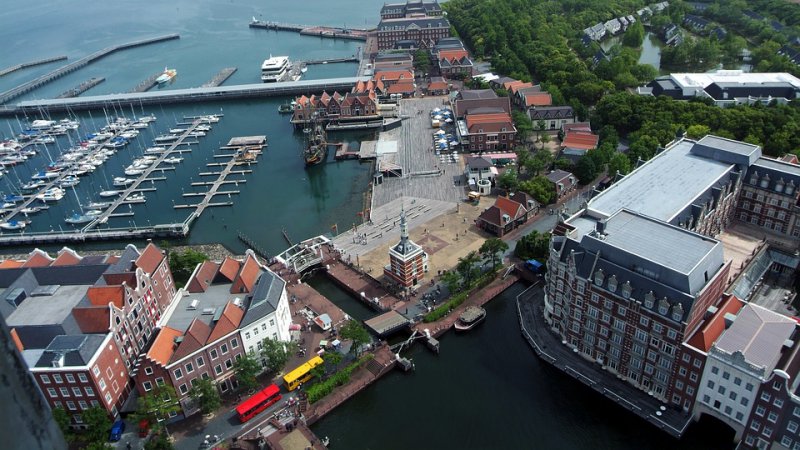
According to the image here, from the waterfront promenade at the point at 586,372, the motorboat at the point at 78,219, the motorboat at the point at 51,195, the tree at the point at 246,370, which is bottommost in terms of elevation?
the waterfront promenade at the point at 586,372

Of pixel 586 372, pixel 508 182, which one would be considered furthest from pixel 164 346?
pixel 508 182

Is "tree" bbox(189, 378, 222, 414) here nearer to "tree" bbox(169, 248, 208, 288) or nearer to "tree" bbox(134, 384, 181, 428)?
"tree" bbox(134, 384, 181, 428)

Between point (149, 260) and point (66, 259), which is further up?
point (66, 259)

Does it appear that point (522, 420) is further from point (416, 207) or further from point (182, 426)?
point (416, 207)

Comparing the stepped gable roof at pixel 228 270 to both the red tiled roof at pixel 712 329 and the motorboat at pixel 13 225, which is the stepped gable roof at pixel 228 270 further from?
the motorboat at pixel 13 225

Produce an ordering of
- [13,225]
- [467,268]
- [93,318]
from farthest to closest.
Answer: [13,225] → [467,268] → [93,318]

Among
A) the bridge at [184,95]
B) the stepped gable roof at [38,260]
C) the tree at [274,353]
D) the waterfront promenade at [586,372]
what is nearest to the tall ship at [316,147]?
the bridge at [184,95]

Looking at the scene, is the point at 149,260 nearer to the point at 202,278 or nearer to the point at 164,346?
the point at 202,278
